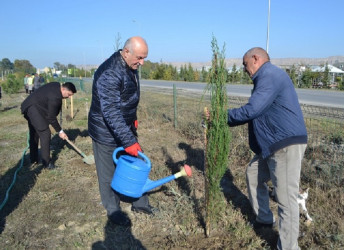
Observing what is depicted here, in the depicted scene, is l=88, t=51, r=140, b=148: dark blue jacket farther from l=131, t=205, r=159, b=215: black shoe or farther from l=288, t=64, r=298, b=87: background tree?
l=288, t=64, r=298, b=87: background tree

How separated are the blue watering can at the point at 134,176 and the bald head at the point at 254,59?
3.53 ft

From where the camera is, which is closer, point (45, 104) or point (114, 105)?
point (114, 105)

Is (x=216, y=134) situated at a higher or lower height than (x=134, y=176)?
higher

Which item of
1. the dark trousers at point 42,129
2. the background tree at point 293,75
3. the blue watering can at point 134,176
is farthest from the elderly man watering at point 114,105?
the background tree at point 293,75

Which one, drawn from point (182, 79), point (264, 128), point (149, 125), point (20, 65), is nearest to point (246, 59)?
point (264, 128)

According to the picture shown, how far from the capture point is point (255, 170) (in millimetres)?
2885

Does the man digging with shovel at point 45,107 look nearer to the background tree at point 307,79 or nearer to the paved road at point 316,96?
the paved road at point 316,96

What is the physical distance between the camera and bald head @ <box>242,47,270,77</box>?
248 cm

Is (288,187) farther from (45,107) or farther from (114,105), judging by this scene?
(45,107)

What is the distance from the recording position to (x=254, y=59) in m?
2.52

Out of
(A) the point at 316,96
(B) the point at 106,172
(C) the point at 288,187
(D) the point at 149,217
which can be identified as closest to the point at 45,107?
(B) the point at 106,172

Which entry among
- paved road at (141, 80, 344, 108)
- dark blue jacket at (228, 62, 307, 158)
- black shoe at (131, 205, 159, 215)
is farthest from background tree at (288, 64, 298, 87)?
dark blue jacket at (228, 62, 307, 158)

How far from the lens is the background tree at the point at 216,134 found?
95.7 inches

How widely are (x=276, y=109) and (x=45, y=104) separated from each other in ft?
13.1
